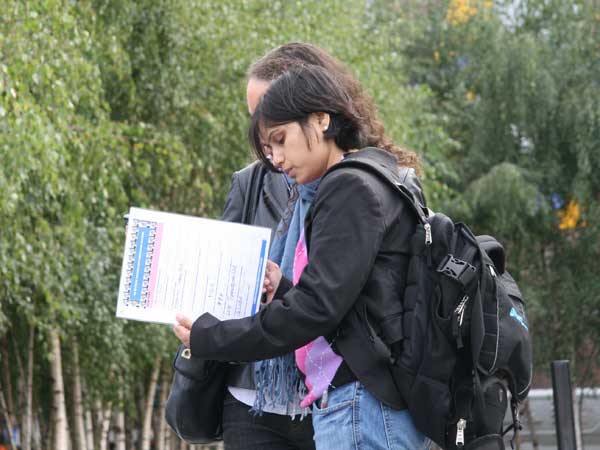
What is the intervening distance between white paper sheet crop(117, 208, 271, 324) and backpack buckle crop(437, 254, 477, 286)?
1.48ft

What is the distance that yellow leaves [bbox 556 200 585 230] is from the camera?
16.0 meters

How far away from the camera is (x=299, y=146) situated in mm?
2650

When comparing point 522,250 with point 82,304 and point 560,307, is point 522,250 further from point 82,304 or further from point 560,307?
point 82,304

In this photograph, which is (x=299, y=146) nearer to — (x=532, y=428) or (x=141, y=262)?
(x=141, y=262)

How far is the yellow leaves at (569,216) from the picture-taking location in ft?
52.6

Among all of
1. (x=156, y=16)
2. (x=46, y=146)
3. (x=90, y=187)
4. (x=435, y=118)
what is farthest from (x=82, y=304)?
(x=435, y=118)

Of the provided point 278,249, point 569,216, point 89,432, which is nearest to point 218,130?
point 89,432

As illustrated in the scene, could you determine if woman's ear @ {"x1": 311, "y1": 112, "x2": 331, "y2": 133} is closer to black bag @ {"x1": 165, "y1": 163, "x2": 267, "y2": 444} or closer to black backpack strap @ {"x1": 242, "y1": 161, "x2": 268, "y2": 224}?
black backpack strap @ {"x1": 242, "y1": 161, "x2": 268, "y2": 224}

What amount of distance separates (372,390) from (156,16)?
340 inches

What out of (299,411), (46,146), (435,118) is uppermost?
(435,118)

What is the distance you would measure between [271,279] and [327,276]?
0.30m

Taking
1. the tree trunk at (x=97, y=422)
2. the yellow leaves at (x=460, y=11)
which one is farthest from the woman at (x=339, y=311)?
the yellow leaves at (x=460, y=11)

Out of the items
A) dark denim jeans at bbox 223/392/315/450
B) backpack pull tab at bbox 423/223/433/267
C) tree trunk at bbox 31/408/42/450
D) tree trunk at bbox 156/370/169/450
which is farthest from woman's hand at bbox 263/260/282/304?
tree trunk at bbox 31/408/42/450

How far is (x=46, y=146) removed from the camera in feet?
23.1
